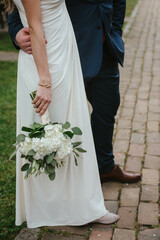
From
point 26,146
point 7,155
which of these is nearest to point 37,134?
point 26,146

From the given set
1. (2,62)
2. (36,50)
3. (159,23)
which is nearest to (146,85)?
(2,62)

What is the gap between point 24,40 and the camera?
2.43m

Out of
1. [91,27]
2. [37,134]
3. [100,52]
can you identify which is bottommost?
[37,134]

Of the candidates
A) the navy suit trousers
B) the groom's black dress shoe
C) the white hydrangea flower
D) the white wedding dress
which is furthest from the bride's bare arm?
the groom's black dress shoe

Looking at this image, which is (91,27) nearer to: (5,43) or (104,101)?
(104,101)

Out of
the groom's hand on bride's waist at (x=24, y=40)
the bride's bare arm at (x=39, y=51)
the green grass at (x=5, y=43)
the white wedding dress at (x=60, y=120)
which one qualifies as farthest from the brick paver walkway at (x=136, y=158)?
the green grass at (x=5, y=43)

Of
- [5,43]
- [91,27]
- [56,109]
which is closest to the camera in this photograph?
[56,109]

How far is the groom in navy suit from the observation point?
8.88ft

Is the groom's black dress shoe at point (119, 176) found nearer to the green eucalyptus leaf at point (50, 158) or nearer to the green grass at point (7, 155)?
the green grass at point (7, 155)

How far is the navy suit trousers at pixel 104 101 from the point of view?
9.89ft

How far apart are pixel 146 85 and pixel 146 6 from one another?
9884 millimetres

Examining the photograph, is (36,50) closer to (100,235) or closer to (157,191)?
(100,235)

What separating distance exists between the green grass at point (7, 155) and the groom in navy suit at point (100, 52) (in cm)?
90

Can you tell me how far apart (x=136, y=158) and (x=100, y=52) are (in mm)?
1563
